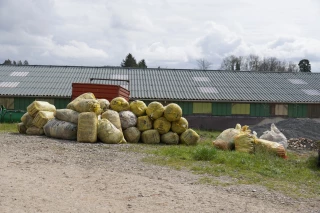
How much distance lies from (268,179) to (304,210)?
6.93 ft

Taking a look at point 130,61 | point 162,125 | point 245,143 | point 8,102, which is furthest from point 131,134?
point 130,61

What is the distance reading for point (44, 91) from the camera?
79.5 feet

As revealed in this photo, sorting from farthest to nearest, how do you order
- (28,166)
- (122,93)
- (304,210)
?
1. (122,93)
2. (28,166)
3. (304,210)

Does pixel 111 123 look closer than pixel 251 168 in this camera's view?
No

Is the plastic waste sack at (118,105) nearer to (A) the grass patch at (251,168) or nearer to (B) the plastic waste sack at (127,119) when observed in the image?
(B) the plastic waste sack at (127,119)

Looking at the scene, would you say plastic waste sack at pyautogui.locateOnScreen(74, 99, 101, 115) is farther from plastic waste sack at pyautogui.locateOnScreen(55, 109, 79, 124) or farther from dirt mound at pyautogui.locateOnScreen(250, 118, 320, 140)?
dirt mound at pyautogui.locateOnScreen(250, 118, 320, 140)

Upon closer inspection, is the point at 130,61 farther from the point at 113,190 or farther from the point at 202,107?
the point at 113,190

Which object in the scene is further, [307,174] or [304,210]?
[307,174]

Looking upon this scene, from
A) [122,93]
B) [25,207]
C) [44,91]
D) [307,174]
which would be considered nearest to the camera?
[25,207]

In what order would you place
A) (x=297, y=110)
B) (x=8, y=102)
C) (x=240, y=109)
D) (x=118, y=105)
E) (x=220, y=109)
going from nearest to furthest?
(x=118, y=105)
(x=8, y=102)
(x=220, y=109)
(x=240, y=109)
(x=297, y=110)

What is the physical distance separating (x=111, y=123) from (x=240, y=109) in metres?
13.4

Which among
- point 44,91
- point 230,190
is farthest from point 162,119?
point 44,91

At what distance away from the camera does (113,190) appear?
6.22 meters

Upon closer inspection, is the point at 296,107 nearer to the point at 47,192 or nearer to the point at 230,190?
the point at 230,190
